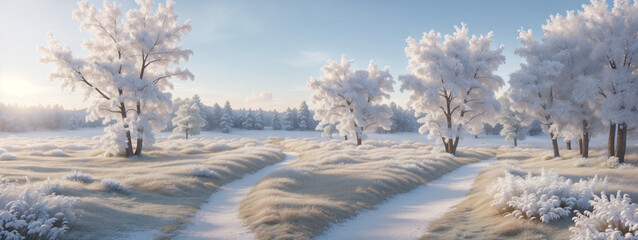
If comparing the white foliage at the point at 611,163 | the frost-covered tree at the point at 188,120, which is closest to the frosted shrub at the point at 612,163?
the white foliage at the point at 611,163

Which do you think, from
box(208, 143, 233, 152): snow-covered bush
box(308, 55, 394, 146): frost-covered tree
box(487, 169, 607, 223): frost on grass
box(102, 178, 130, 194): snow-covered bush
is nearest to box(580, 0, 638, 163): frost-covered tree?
box(487, 169, 607, 223): frost on grass

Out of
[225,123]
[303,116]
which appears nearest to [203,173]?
[225,123]

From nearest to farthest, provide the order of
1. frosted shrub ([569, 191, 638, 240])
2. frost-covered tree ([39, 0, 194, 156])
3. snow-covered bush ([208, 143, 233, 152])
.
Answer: frosted shrub ([569, 191, 638, 240])
frost-covered tree ([39, 0, 194, 156])
snow-covered bush ([208, 143, 233, 152])

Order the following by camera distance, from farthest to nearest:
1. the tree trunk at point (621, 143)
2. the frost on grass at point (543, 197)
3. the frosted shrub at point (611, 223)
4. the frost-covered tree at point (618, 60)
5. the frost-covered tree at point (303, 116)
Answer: the frost-covered tree at point (303, 116), the tree trunk at point (621, 143), the frost-covered tree at point (618, 60), the frost on grass at point (543, 197), the frosted shrub at point (611, 223)

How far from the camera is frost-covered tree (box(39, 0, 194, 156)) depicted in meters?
24.6

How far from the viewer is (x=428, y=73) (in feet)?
99.0

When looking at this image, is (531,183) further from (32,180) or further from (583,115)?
(32,180)

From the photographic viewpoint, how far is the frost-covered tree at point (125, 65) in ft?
80.7

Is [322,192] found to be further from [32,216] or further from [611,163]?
[611,163]

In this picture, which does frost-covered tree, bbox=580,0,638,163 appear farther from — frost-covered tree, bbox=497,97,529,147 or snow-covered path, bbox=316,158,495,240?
frost-covered tree, bbox=497,97,529,147

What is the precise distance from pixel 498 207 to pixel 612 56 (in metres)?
16.1

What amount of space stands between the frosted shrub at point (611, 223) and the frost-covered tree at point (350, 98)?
31.2m

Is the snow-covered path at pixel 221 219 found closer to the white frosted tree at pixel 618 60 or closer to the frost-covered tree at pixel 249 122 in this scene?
the white frosted tree at pixel 618 60

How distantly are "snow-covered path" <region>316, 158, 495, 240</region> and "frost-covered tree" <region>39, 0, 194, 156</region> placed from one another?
1976 centimetres
